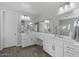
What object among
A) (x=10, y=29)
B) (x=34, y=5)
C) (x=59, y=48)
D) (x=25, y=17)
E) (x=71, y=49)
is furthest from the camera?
(x=25, y=17)

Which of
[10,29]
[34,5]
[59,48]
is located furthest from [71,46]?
[10,29]

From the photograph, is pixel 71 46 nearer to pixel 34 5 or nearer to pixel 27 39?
pixel 34 5

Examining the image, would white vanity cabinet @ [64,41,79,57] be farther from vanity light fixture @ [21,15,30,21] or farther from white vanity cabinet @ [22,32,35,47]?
vanity light fixture @ [21,15,30,21]

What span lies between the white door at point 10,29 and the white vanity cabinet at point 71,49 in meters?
3.42

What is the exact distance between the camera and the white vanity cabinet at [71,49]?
1.66 metres

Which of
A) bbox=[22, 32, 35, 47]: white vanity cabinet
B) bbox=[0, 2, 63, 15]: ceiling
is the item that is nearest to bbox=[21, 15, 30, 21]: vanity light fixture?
bbox=[0, 2, 63, 15]: ceiling

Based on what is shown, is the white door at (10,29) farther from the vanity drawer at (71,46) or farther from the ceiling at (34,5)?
the vanity drawer at (71,46)

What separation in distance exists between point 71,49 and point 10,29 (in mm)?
3646

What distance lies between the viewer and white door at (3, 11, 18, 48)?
4.02 meters

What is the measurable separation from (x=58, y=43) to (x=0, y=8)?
142 inches

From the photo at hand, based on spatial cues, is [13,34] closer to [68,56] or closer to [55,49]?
[55,49]

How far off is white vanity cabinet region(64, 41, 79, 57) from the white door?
3418 millimetres

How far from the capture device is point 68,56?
6.24 ft

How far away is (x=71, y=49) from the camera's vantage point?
1.79 m
